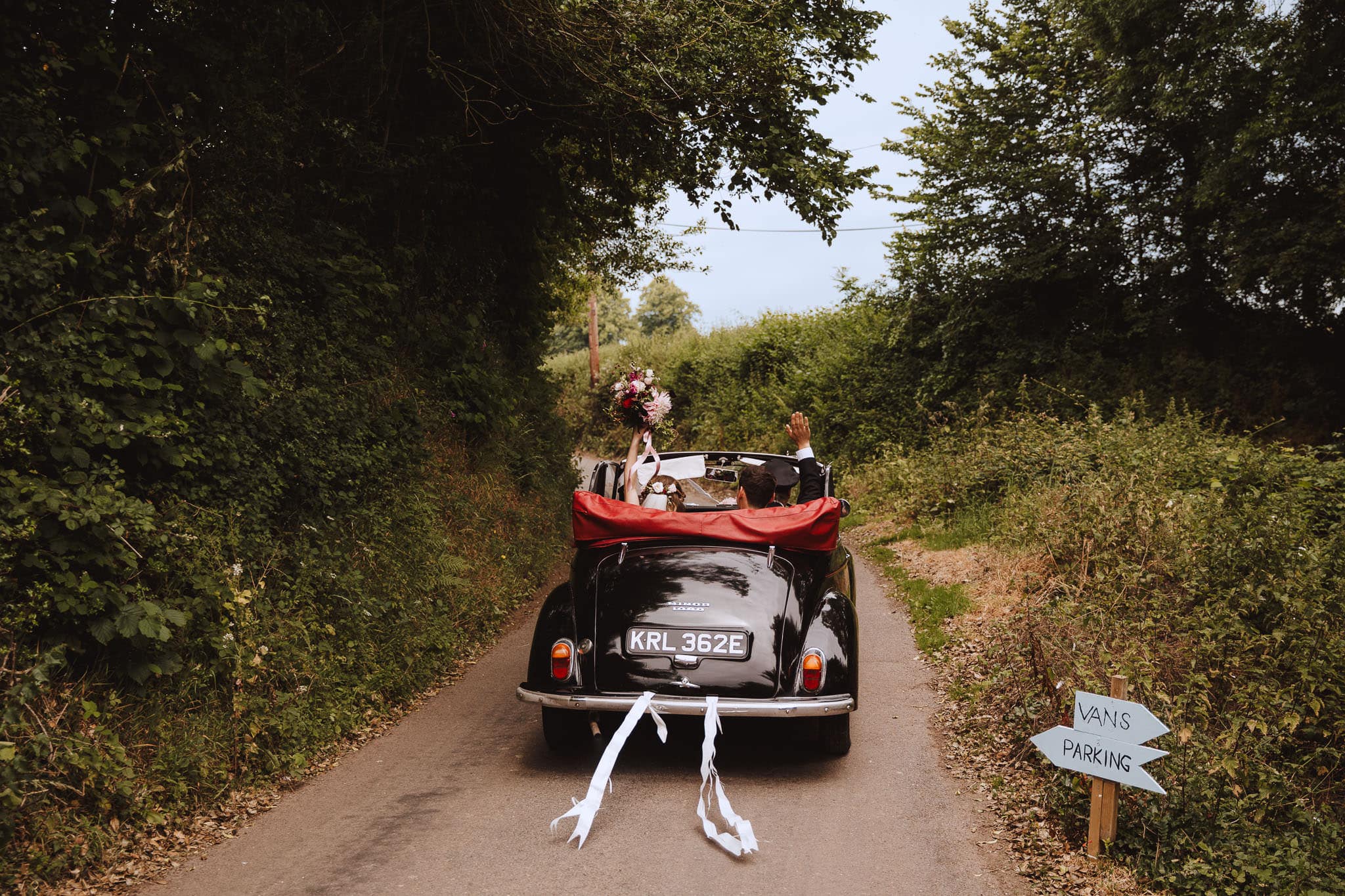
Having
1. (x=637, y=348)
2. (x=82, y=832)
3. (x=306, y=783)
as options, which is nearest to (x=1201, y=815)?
(x=306, y=783)

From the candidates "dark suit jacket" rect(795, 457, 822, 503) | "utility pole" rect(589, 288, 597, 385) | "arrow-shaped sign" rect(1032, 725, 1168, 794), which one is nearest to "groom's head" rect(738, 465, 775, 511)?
"dark suit jacket" rect(795, 457, 822, 503)

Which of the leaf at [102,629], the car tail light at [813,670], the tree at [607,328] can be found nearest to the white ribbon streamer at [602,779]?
the car tail light at [813,670]

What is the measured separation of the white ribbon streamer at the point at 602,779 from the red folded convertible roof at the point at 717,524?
3.87 feet

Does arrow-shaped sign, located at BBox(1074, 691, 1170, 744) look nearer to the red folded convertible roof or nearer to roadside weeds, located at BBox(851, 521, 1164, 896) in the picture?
roadside weeds, located at BBox(851, 521, 1164, 896)

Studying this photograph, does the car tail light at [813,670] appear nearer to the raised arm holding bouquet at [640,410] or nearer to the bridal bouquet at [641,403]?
the raised arm holding bouquet at [640,410]

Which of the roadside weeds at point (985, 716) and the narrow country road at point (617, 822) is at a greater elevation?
the roadside weeds at point (985, 716)

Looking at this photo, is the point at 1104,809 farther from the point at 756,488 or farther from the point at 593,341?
the point at 593,341

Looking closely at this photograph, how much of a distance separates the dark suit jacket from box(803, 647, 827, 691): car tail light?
1.50 meters

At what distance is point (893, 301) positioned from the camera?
20750mm

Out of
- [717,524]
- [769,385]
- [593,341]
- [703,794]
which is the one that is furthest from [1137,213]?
[593,341]

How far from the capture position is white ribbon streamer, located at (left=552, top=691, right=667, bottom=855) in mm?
4301

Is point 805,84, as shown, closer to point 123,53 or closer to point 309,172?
point 309,172

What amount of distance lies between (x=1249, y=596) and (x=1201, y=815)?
2.26 metres

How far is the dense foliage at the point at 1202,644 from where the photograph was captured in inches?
162
